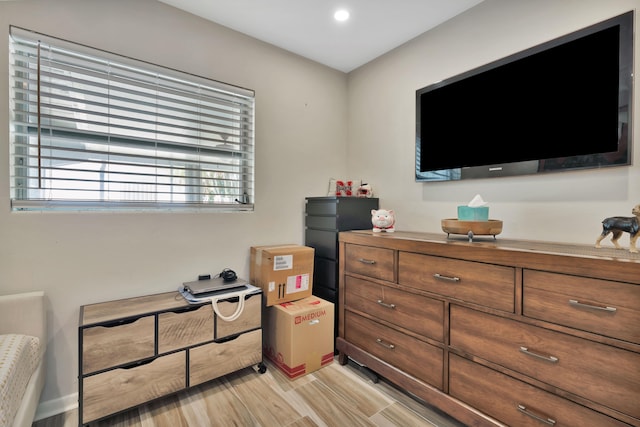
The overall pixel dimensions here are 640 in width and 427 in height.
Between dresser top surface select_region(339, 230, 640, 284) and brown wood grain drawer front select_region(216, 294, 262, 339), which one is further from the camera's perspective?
brown wood grain drawer front select_region(216, 294, 262, 339)

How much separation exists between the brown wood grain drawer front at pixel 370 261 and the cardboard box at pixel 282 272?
0.34 metres

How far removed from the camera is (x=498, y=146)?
1850 mm

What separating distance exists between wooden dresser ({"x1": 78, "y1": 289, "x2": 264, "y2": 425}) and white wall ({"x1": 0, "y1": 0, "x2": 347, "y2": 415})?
214mm

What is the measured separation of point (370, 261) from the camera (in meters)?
1.97

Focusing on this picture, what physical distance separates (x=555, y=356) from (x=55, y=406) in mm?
2521

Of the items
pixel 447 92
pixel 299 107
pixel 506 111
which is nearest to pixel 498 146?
pixel 506 111

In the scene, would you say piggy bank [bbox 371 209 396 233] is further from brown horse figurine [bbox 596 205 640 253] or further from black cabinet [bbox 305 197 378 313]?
brown horse figurine [bbox 596 205 640 253]

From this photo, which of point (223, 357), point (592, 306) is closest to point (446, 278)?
point (592, 306)

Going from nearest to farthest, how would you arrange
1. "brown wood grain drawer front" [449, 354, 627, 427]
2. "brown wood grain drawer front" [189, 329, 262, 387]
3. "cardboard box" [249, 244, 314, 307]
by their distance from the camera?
"brown wood grain drawer front" [449, 354, 627, 427] < "brown wood grain drawer front" [189, 329, 262, 387] < "cardboard box" [249, 244, 314, 307]

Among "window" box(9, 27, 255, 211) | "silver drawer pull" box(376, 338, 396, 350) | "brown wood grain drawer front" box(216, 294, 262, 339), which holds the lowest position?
"silver drawer pull" box(376, 338, 396, 350)

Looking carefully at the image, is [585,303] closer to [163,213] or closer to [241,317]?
[241,317]

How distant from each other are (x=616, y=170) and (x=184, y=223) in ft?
8.10

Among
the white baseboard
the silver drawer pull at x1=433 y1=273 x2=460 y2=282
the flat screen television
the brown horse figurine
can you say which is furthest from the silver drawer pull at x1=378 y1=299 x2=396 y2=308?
the white baseboard

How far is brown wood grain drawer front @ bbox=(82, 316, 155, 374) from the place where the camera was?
1491 mm
